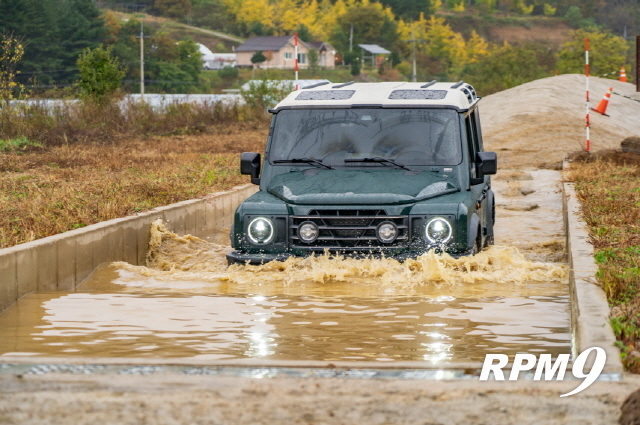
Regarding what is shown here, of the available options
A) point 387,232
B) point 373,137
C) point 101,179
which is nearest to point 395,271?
point 387,232

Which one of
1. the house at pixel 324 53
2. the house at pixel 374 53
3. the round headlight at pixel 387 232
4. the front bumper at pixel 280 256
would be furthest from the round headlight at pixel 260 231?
the house at pixel 324 53

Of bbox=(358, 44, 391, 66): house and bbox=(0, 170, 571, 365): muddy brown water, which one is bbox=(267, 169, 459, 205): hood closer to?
bbox=(0, 170, 571, 365): muddy brown water

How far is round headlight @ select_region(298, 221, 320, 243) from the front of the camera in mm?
8766

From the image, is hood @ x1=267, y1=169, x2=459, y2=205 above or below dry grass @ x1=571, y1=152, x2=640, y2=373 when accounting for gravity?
above

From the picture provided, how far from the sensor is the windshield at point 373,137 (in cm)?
955

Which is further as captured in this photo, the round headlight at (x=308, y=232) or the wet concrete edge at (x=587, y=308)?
the round headlight at (x=308, y=232)

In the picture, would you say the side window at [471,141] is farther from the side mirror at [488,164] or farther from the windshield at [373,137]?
the windshield at [373,137]

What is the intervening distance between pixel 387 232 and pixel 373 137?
1.26 metres

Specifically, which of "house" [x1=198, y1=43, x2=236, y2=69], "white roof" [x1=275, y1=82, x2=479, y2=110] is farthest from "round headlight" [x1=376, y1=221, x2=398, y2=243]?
"house" [x1=198, y1=43, x2=236, y2=69]

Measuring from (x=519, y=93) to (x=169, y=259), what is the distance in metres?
33.4

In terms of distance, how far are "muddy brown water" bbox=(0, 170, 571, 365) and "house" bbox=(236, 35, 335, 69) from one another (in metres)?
139

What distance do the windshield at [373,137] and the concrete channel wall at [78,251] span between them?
5.69ft

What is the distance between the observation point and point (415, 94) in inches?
397

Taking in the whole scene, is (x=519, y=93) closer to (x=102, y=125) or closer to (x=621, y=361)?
Answer: (x=102, y=125)
